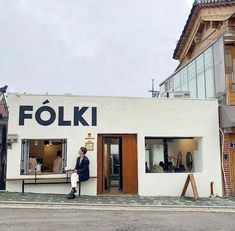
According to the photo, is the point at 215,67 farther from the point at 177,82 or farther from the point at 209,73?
the point at 177,82

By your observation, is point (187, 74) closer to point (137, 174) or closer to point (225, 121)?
point (225, 121)

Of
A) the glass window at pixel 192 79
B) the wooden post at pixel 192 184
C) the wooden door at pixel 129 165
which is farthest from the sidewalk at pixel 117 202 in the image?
the glass window at pixel 192 79

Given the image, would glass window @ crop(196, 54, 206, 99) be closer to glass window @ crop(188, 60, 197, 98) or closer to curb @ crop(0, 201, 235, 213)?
glass window @ crop(188, 60, 197, 98)

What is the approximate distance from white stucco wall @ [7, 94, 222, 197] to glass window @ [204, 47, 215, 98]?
202 centimetres

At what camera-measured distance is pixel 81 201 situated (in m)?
11.6

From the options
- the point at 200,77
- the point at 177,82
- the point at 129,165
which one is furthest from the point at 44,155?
the point at 177,82

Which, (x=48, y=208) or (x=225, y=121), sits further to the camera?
(x=225, y=121)

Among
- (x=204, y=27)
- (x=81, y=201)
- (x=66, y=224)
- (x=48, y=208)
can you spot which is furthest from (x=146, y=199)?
(x=204, y=27)

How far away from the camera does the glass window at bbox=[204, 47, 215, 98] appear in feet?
52.4

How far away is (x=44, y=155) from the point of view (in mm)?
13109

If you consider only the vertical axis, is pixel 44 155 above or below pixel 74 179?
above

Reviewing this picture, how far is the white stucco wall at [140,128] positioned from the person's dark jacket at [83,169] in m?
0.48

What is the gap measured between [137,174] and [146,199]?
1.17m

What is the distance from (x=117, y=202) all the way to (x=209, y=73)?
7931mm
